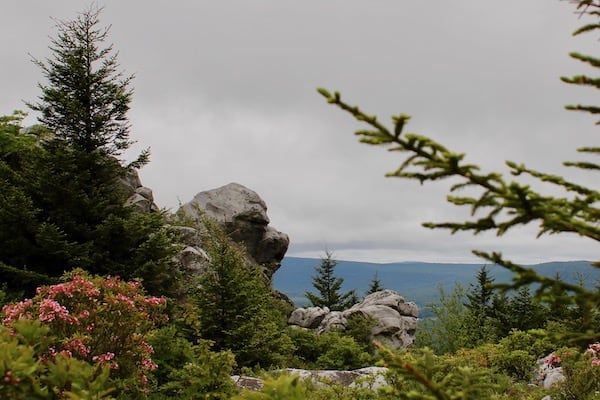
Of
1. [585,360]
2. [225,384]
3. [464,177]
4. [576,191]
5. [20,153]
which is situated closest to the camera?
[464,177]

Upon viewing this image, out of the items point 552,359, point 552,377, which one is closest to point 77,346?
point 552,359

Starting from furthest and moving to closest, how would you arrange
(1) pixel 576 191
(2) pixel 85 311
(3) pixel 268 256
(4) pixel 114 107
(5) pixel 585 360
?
1. (3) pixel 268 256
2. (4) pixel 114 107
3. (5) pixel 585 360
4. (2) pixel 85 311
5. (1) pixel 576 191

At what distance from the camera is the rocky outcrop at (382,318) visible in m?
26.9

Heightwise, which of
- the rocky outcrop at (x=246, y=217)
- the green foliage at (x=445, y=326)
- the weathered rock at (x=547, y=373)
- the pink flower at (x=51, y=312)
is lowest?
the green foliage at (x=445, y=326)

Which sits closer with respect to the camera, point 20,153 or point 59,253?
point 59,253

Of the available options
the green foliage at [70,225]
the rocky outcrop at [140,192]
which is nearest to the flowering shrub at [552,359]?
the green foliage at [70,225]

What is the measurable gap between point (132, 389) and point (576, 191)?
27.0 feet

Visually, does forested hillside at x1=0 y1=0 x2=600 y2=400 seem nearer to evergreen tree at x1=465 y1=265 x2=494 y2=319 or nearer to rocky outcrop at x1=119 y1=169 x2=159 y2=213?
rocky outcrop at x1=119 y1=169 x2=159 y2=213

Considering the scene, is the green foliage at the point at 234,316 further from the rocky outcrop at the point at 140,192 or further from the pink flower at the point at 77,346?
the rocky outcrop at the point at 140,192

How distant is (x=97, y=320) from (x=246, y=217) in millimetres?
28359

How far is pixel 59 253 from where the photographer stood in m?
13.8

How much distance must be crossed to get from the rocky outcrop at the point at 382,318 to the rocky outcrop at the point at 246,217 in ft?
23.8

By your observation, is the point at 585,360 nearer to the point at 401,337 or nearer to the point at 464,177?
the point at 464,177

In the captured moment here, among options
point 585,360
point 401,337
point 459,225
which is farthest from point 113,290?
point 401,337
